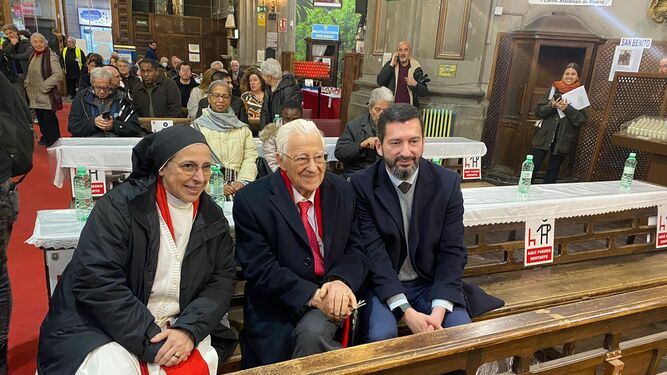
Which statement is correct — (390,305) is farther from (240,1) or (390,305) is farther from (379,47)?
(240,1)

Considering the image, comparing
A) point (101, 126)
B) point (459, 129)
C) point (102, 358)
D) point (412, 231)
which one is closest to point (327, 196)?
point (412, 231)

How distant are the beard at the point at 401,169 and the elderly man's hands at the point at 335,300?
622mm

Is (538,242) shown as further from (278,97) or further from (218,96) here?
(278,97)

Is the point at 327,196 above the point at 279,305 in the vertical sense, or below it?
above

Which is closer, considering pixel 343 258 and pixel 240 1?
pixel 343 258

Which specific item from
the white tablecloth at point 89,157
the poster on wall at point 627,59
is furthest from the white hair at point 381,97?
the poster on wall at point 627,59

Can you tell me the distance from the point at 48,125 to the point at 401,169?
23.9 feet

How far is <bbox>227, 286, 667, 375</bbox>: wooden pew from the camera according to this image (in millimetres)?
1372

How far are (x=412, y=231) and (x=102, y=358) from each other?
4.75ft

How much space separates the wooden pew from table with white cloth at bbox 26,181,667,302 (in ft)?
3.75

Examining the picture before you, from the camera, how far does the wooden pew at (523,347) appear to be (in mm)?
1372

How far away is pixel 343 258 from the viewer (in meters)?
2.16

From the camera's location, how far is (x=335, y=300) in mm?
1956

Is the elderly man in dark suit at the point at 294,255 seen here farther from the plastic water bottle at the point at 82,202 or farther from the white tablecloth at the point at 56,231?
the plastic water bottle at the point at 82,202
